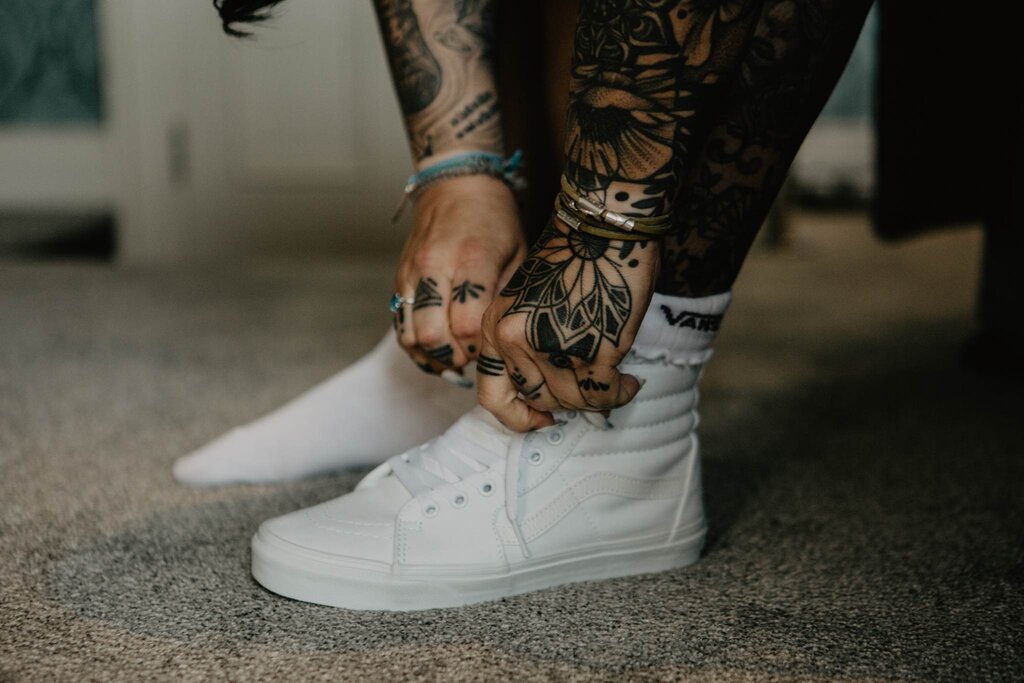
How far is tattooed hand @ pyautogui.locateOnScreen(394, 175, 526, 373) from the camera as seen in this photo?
60 centimetres

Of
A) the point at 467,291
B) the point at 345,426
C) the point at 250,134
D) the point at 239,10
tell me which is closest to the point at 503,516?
the point at 467,291

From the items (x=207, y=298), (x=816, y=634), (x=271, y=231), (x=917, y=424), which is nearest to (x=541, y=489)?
(x=816, y=634)

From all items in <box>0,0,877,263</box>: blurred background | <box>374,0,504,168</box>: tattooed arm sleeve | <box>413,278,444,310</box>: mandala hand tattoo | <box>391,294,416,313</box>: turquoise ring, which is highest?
<box>374,0,504,168</box>: tattooed arm sleeve

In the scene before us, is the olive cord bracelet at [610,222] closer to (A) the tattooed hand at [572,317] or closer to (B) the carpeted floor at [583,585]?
(A) the tattooed hand at [572,317]

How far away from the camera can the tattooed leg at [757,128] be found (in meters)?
0.59

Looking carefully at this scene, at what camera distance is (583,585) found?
0.61 meters

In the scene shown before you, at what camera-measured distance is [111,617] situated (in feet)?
1.76

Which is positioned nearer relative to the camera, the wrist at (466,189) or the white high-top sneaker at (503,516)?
the white high-top sneaker at (503,516)

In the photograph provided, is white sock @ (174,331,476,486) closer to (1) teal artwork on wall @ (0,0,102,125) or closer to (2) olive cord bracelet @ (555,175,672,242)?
(2) olive cord bracelet @ (555,175,672,242)

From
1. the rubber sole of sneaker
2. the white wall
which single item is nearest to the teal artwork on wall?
the white wall

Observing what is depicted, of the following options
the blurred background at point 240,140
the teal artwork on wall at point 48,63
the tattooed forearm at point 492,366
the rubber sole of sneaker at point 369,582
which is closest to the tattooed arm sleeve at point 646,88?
the tattooed forearm at point 492,366

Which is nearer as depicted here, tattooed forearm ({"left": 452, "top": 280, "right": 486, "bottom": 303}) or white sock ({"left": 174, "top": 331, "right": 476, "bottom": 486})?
tattooed forearm ({"left": 452, "top": 280, "right": 486, "bottom": 303})

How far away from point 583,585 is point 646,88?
31 cm

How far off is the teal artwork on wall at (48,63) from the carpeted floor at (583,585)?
1963 millimetres
